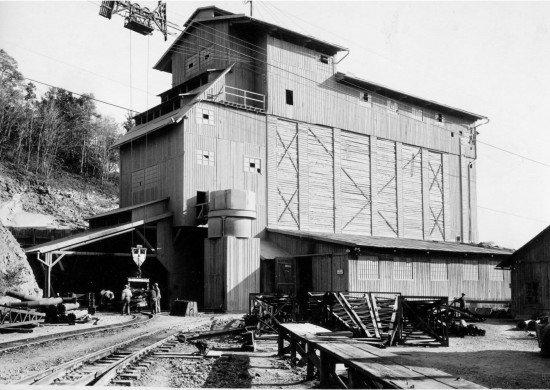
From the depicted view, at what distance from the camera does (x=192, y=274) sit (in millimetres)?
34719

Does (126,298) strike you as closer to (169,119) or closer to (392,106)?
(169,119)

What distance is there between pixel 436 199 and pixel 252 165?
17.5 m

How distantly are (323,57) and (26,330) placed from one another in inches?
1087

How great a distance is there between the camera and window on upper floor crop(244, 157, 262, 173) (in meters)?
35.4

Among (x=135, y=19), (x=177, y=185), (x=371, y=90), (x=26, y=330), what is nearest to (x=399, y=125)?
(x=371, y=90)

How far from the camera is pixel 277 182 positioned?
3678 centimetres

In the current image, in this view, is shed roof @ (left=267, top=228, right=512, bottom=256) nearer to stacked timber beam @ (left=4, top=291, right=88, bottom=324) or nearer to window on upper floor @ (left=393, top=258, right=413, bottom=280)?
window on upper floor @ (left=393, top=258, right=413, bottom=280)

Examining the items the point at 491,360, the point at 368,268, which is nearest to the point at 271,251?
the point at 368,268

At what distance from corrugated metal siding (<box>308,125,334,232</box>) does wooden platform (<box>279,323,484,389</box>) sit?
86.4 ft

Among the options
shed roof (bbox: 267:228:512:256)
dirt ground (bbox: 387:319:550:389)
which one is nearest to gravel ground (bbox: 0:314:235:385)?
dirt ground (bbox: 387:319:550:389)

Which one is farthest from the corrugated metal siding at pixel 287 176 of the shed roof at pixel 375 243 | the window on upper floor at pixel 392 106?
the window on upper floor at pixel 392 106

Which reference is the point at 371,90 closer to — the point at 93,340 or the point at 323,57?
the point at 323,57

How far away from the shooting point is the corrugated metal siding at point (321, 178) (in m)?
38.4

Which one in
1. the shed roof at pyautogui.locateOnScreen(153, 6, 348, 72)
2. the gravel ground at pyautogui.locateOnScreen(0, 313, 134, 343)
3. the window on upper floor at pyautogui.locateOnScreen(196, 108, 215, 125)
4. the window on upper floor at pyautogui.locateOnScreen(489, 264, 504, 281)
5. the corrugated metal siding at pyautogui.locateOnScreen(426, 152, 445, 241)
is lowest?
the gravel ground at pyautogui.locateOnScreen(0, 313, 134, 343)
